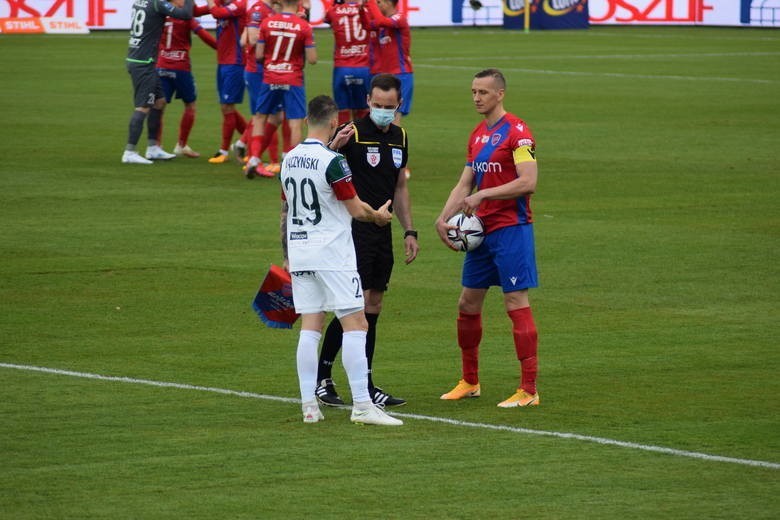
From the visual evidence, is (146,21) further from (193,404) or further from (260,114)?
(193,404)

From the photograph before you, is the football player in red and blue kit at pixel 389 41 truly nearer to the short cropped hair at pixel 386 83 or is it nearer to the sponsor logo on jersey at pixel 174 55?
the sponsor logo on jersey at pixel 174 55

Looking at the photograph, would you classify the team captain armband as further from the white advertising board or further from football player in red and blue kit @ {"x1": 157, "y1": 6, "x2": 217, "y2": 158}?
the white advertising board

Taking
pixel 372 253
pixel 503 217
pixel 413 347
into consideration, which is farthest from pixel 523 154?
pixel 413 347

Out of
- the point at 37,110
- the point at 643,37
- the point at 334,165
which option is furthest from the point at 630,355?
the point at 643,37

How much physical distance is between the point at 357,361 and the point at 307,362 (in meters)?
0.28

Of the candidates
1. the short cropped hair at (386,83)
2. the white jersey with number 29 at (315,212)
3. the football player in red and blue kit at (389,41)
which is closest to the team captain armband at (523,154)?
the short cropped hair at (386,83)

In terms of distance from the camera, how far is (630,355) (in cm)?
1051

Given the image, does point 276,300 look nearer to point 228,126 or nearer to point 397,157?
point 397,157

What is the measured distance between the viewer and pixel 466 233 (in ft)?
29.9

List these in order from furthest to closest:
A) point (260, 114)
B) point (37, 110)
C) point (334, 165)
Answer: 1. point (37, 110)
2. point (260, 114)
3. point (334, 165)

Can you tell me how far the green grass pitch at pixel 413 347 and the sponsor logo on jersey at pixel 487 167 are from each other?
4.68ft

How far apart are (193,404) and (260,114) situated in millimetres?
10367

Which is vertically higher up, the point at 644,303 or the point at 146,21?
the point at 146,21

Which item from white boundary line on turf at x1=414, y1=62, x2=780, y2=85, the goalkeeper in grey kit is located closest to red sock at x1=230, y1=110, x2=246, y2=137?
the goalkeeper in grey kit
